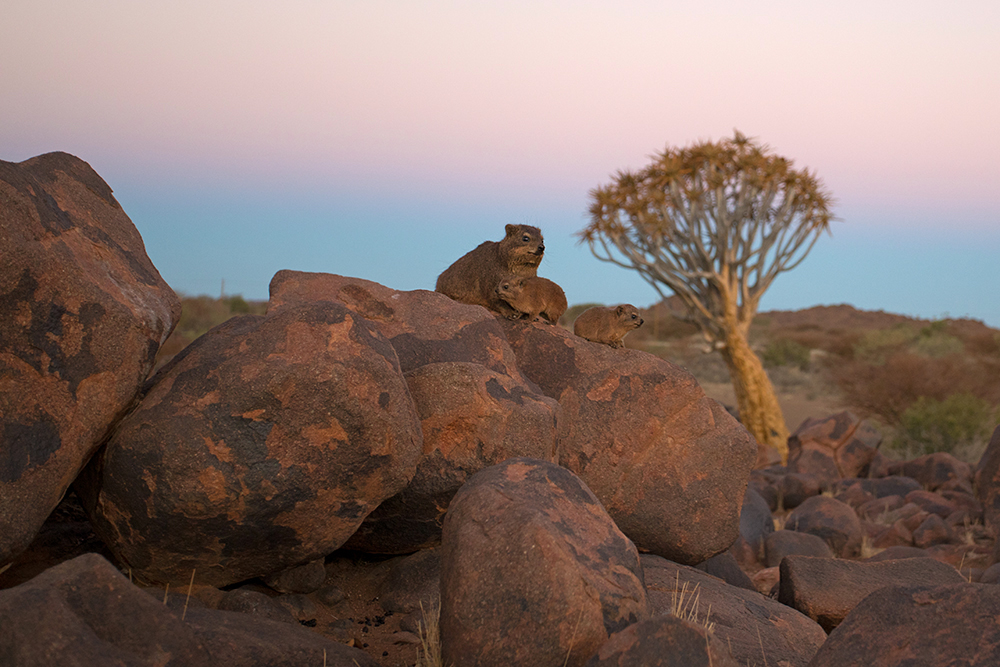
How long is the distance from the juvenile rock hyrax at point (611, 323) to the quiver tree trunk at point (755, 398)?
33.1 feet

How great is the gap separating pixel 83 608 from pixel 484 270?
14.0 feet

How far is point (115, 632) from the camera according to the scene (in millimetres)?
2832

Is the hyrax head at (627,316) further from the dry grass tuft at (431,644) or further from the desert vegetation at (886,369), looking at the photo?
the desert vegetation at (886,369)

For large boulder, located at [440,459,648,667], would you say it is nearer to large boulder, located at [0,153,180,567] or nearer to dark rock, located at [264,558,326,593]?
dark rock, located at [264,558,326,593]

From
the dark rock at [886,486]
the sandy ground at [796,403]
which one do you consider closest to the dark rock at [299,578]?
the dark rock at [886,486]

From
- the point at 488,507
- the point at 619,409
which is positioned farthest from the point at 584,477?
the point at 488,507

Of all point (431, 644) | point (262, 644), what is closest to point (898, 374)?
point (431, 644)

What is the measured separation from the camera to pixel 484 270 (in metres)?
6.61

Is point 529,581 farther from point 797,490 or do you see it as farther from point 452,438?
point 797,490

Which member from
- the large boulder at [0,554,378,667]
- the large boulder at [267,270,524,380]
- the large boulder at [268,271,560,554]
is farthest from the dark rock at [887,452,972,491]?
the large boulder at [0,554,378,667]

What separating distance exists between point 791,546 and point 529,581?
5.87 metres

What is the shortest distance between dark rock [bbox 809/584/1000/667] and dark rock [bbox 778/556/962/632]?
7.73 feet

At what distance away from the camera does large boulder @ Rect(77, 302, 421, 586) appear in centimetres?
368

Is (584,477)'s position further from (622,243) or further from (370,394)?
(622,243)
